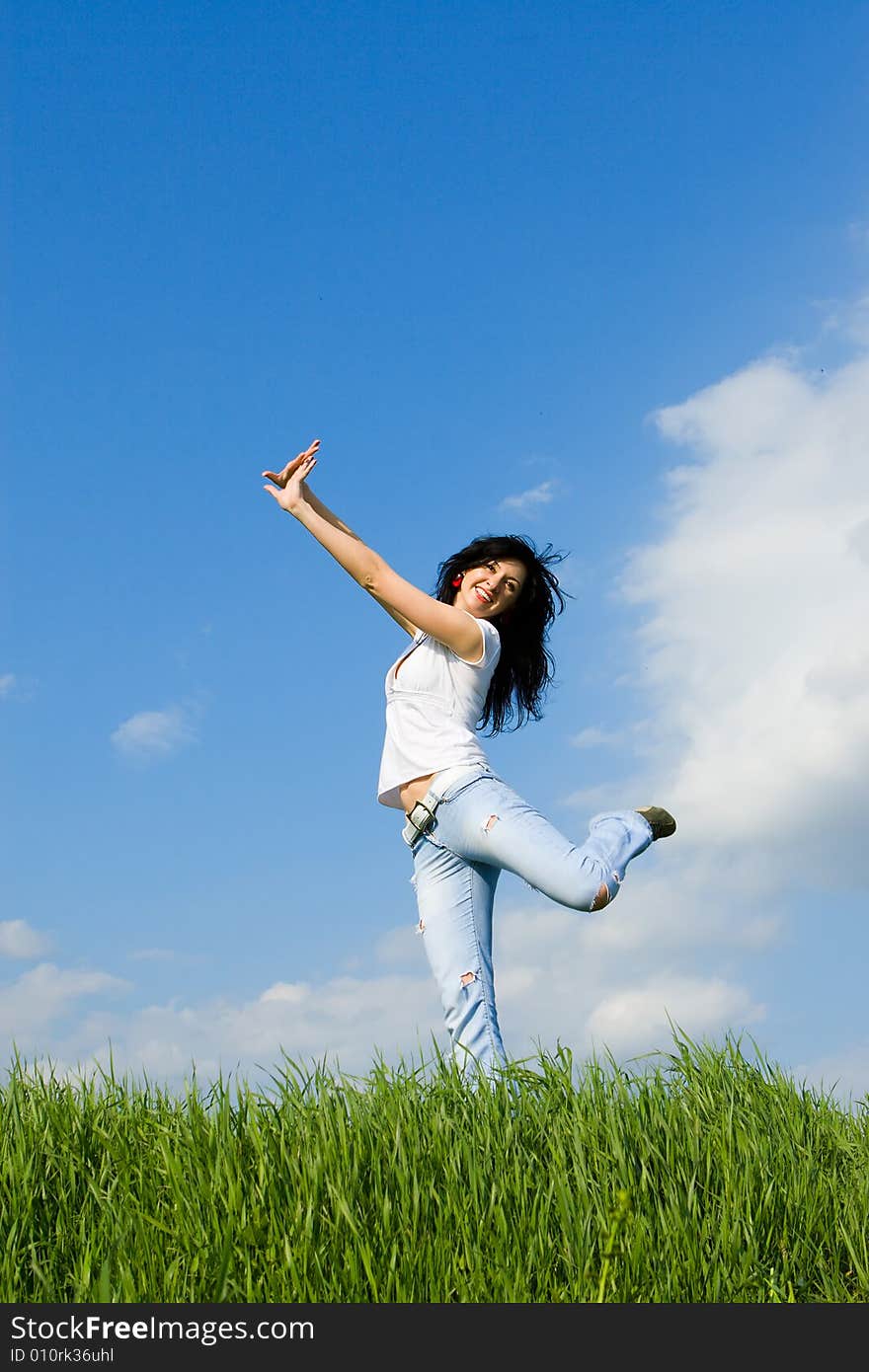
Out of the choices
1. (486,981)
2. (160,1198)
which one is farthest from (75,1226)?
(486,981)

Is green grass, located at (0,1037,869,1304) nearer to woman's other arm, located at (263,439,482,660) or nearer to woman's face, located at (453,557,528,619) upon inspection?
woman's other arm, located at (263,439,482,660)

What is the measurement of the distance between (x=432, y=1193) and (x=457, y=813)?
4.57 feet

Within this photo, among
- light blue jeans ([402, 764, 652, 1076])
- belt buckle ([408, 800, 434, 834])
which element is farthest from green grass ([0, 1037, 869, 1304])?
belt buckle ([408, 800, 434, 834])

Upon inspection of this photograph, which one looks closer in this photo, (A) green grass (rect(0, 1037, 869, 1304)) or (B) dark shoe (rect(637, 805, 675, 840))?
(A) green grass (rect(0, 1037, 869, 1304))

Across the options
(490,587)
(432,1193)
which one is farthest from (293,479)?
(432,1193)

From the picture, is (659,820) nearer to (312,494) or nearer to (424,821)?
(424,821)

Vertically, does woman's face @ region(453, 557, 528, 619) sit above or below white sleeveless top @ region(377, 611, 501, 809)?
above

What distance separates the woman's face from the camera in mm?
5309

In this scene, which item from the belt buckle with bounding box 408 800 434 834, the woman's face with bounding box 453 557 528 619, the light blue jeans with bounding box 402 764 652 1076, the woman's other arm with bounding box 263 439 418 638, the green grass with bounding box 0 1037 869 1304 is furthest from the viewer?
the woman's face with bounding box 453 557 528 619

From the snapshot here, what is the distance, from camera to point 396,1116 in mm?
3943

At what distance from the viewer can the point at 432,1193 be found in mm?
3588

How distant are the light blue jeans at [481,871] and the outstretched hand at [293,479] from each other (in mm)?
1315

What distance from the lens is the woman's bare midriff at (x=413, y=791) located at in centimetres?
467

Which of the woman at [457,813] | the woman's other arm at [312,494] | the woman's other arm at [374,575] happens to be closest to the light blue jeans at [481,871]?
the woman at [457,813]
